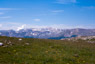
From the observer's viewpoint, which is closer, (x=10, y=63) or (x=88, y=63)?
(x=10, y=63)

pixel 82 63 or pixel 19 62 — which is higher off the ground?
pixel 19 62

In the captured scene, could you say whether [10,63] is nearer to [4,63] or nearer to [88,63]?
[4,63]

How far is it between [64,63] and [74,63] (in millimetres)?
1892

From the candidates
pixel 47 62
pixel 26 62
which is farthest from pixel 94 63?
pixel 26 62

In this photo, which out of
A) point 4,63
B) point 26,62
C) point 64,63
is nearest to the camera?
point 4,63

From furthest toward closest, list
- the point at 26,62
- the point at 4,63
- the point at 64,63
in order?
1. the point at 64,63
2. the point at 26,62
3. the point at 4,63

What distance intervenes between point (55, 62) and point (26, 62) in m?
4.70

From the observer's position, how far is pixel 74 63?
20812 millimetres

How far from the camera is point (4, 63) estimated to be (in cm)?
1725

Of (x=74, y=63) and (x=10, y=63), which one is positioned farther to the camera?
(x=74, y=63)

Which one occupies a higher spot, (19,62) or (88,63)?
(19,62)

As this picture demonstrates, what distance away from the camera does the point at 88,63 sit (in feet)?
68.4

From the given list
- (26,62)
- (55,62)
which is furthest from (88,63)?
(26,62)

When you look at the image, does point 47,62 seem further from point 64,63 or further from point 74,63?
point 74,63
